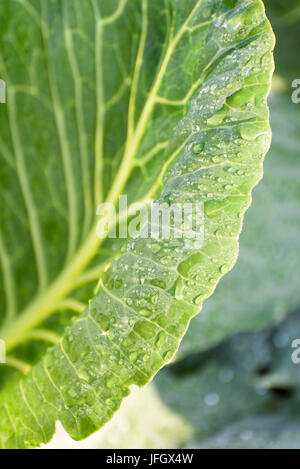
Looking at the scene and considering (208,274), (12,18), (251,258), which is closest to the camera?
(208,274)

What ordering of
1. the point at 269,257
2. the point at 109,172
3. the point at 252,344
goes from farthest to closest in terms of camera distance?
1. the point at 252,344
2. the point at 269,257
3. the point at 109,172

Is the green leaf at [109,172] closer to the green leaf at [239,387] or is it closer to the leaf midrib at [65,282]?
the leaf midrib at [65,282]

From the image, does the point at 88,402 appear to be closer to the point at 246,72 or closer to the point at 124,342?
the point at 124,342

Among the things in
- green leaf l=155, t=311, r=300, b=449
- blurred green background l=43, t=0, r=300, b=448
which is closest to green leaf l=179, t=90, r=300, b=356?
blurred green background l=43, t=0, r=300, b=448

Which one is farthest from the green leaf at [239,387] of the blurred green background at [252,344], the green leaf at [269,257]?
the green leaf at [269,257]

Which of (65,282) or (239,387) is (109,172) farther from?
(239,387)

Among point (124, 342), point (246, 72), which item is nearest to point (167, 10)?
point (246, 72)

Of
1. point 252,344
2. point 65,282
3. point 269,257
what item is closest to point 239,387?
point 252,344
